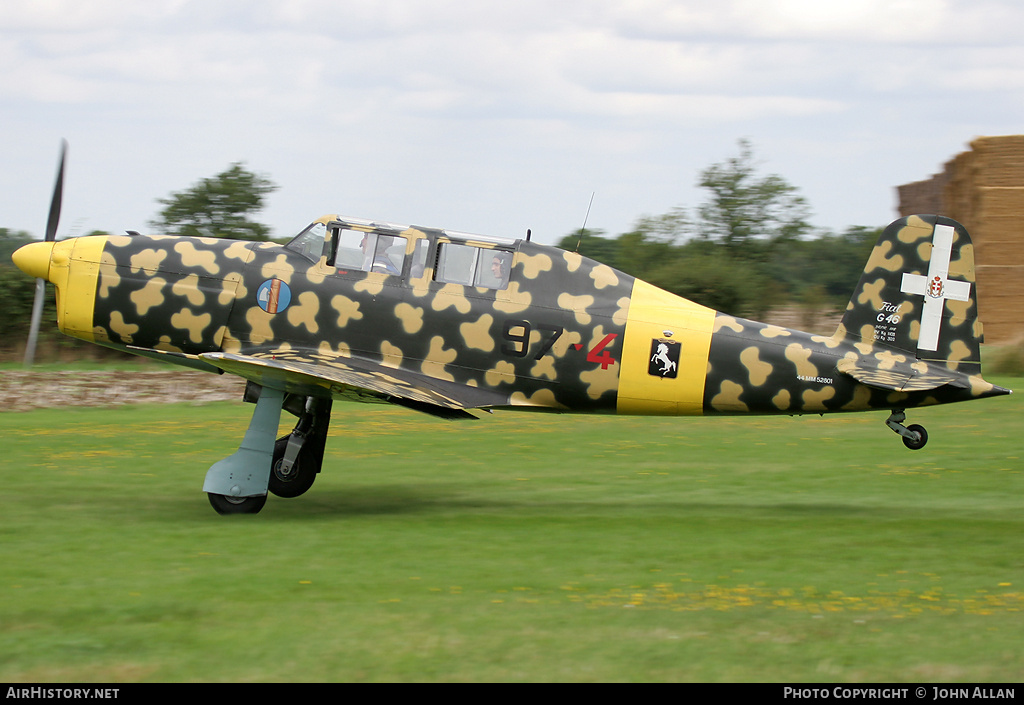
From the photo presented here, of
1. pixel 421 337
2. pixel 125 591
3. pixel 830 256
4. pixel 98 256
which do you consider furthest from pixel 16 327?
pixel 830 256

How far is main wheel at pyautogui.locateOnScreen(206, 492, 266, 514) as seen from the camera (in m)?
10.1

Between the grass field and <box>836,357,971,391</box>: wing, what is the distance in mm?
1365

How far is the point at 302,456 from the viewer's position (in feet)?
37.3

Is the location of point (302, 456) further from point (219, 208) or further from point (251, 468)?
point (219, 208)

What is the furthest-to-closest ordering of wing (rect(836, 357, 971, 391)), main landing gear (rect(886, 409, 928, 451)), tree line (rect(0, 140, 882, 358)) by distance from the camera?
tree line (rect(0, 140, 882, 358))
main landing gear (rect(886, 409, 928, 451))
wing (rect(836, 357, 971, 391))

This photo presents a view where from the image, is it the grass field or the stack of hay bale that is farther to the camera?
the stack of hay bale

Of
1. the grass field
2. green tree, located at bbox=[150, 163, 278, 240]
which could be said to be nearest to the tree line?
green tree, located at bbox=[150, 163, 278, 240]

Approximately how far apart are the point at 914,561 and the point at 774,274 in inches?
1289

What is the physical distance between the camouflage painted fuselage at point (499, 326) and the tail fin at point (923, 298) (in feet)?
0.05

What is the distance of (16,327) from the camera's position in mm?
28562

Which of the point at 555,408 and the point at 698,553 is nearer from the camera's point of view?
the point at 698,553

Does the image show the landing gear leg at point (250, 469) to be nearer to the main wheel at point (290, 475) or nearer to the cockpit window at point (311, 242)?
the main wheel at point (290, 475)

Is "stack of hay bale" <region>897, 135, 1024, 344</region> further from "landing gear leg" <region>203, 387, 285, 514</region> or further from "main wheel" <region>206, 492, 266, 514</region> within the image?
"main wheel" <region>206, 492, 266, 514</region>
